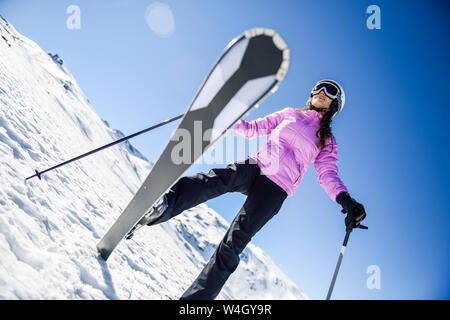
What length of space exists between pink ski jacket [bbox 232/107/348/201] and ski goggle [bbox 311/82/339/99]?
0.45 metres

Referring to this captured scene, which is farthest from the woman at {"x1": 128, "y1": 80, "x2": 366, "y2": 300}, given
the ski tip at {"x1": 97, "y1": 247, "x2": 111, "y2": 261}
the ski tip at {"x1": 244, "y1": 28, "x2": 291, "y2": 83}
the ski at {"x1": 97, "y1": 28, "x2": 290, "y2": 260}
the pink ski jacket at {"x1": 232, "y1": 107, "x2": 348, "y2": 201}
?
the ski tip at {"x1": 244, "y1": 28, "x2": 291, "y2": 83}

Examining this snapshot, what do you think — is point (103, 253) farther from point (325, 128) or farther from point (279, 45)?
point (325, 128)

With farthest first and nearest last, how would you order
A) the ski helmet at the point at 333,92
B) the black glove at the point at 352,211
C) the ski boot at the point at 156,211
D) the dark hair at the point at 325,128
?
the ski helmet at the point at 333,92 → the dark hair at the point at 325,128 → the black glove at the point at 352,211 → the ski boot at the point at 156,211

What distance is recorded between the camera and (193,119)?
2.09 meters

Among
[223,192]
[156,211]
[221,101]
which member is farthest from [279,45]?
[156,211]

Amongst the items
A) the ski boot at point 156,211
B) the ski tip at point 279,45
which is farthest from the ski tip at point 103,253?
the ski tip at point 279,45

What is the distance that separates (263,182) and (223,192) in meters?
0.41

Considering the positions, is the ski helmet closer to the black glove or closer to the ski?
the black glove

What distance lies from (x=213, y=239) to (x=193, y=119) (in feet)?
283

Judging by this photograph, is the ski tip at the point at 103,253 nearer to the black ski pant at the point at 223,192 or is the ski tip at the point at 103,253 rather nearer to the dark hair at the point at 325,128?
the black ski pant at the point at 223,192

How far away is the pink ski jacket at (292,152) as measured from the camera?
2436 mm

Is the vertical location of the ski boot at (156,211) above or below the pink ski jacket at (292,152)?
below

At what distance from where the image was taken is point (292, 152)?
2.54 m

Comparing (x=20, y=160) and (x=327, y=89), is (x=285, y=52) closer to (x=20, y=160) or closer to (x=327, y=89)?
(x=327, y=89)
